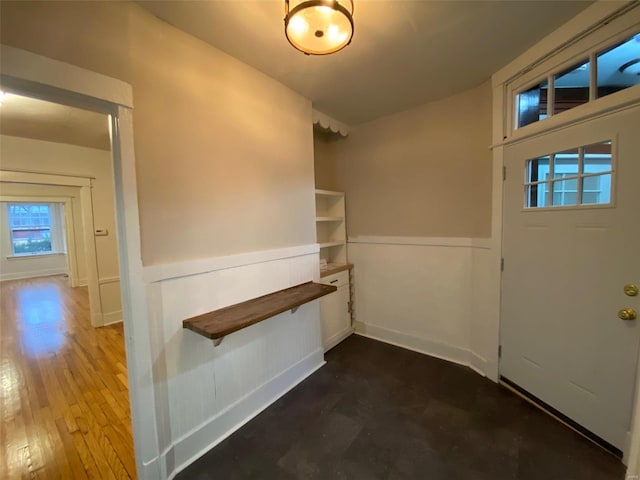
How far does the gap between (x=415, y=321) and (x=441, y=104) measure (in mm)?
2251

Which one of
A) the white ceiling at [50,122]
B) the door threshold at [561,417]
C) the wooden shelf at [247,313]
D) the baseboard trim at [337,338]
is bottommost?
the door threshold at [561,417]

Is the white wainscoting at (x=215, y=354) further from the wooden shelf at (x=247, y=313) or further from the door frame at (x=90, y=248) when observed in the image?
the door frame at (x=90, y=248)

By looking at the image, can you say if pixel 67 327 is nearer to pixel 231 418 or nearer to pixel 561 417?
pixel 231 418

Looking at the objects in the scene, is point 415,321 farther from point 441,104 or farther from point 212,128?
point 212,128

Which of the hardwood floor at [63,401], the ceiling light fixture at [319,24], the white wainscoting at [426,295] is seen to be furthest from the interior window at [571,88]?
the hardwood floor at [63,401]

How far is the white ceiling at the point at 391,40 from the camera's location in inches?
56.8

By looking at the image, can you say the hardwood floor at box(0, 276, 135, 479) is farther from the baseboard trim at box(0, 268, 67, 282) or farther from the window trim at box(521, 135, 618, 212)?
the baseboard trim at box(0, 268, 67, 282)

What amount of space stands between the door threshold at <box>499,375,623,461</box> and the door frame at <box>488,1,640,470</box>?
7 cm

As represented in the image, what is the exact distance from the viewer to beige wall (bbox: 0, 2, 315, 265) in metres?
1.23

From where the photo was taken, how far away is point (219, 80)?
5.86 feet

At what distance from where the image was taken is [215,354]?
1751mm

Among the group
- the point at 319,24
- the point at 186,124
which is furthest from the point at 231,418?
the point at 319,24

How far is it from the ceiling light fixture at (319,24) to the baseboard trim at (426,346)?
274 cm

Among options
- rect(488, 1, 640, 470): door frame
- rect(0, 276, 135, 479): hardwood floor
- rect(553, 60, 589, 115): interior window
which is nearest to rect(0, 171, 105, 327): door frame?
rect(0, 276, 135, 479): hardwood floor
